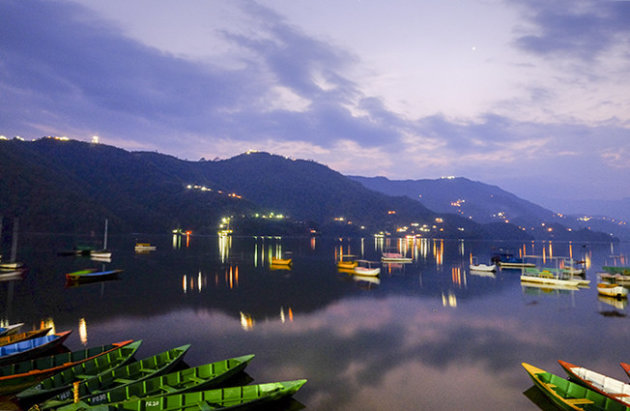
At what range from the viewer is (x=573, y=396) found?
16141mm

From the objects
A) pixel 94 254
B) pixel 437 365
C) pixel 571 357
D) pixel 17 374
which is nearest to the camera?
pixel 17 374

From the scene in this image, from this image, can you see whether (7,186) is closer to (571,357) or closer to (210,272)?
(210,272)

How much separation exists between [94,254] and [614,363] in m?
100

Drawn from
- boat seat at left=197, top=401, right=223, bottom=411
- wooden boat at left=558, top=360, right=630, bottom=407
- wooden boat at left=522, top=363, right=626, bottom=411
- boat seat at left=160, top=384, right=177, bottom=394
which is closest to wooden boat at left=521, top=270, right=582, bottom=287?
wooden boat at left=558, top=360, right=630, bottom=407

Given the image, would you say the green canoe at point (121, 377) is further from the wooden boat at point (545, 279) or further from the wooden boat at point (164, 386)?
the wooden boat at point (545, 279)

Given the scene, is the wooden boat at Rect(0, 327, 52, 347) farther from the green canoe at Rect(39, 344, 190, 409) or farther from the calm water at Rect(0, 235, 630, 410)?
the green canoe at Rect(39, 344, 190, 409)

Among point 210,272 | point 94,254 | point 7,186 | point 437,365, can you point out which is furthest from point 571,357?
point 7,186

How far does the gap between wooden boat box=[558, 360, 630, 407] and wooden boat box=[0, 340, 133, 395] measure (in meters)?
23.2

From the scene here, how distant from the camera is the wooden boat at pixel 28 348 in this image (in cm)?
1908

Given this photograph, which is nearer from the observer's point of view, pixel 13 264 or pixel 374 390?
pixel 374 390

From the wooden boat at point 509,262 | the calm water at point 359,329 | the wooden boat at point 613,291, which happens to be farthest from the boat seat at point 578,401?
the wooden boat at point 509,262

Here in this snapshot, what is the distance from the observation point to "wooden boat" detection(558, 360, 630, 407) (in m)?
15.5

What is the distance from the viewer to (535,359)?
25.1 metres

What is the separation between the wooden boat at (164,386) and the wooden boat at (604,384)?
53.1ft
